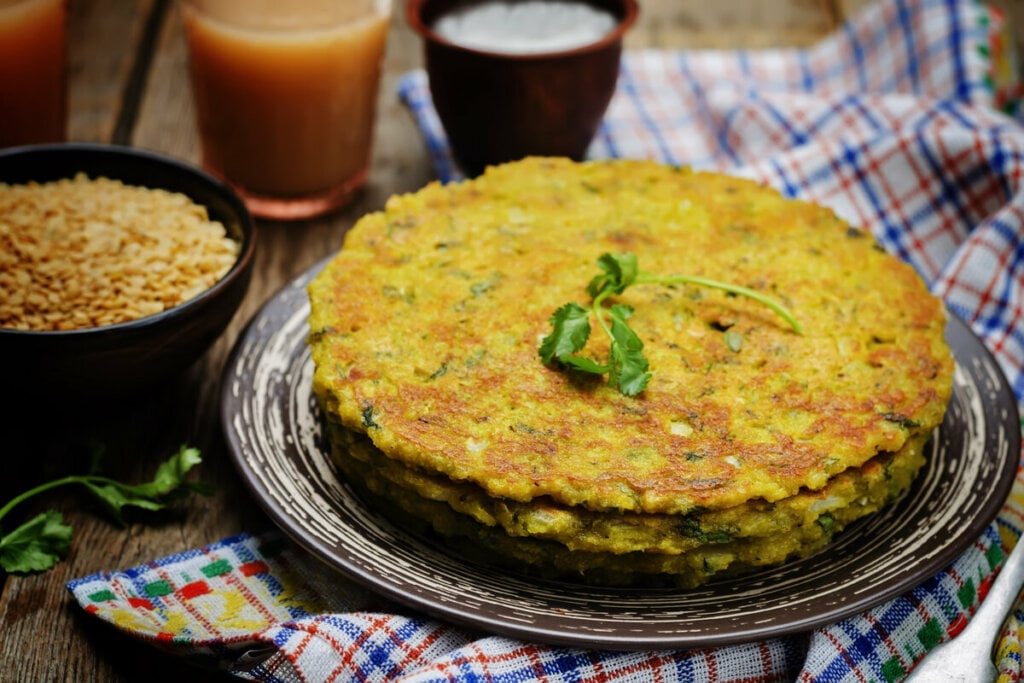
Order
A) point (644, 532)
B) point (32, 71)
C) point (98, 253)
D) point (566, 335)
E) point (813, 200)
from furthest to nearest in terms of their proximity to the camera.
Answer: point (813, 200) → point (32, 71) → point (98, 253) → point (566, 335) → point (644, 532)

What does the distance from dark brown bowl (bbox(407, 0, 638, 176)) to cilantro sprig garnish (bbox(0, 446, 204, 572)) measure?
1.62m

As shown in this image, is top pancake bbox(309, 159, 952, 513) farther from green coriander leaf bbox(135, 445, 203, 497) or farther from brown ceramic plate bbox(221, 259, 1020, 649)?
green coriander leaf bbox(135, 445, 203, 497)

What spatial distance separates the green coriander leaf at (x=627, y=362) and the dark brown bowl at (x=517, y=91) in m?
1.52

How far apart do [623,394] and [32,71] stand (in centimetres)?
231

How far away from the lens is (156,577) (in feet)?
8.05

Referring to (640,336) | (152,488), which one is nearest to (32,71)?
(152,488)

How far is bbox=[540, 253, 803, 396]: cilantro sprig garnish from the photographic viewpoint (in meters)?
2.38

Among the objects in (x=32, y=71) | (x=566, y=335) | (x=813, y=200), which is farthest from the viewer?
(x=813, y=200)

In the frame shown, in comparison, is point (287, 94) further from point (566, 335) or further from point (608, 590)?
point (608, 590)

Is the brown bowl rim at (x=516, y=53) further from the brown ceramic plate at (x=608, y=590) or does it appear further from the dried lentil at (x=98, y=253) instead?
the brown ceramic plate at (x=608, y=590)

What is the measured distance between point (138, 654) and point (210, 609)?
0.53ft

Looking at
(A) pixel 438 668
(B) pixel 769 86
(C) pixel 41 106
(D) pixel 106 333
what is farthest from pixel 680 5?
(A) pixel 438 668

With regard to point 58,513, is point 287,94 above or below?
above

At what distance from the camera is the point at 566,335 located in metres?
2.42
